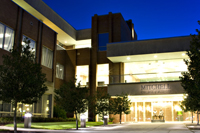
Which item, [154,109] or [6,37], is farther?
[154,109]

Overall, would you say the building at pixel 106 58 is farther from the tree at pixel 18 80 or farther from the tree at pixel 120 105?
the tree at pixel 18 80

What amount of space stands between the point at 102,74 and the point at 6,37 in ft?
57.0

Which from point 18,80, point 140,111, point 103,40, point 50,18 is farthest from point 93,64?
point 18,80

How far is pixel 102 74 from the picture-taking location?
126 feet

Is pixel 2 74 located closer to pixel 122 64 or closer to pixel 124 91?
pixel 124 91

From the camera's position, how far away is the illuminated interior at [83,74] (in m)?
39.1

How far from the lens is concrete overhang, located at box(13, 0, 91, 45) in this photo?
1241 inches

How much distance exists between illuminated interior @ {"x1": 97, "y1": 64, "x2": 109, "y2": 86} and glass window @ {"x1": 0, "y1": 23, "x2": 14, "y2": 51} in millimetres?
16299

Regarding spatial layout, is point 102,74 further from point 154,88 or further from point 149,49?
point 154,88

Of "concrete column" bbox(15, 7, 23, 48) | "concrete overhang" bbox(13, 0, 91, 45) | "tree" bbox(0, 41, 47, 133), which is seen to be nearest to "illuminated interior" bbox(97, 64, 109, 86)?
"concrete overhang" bbox(13, 0, 91, 45)

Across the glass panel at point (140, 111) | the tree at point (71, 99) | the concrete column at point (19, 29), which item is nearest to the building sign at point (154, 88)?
the glass panel at point (140, 111)

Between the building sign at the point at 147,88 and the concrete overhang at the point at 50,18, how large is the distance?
514 inches

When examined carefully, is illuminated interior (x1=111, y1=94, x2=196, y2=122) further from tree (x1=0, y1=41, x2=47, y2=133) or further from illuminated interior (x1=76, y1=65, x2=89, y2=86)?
tree (x1=0, y1=41, x2=47, y2=133)

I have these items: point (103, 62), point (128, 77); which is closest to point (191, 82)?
point (128, 77)
